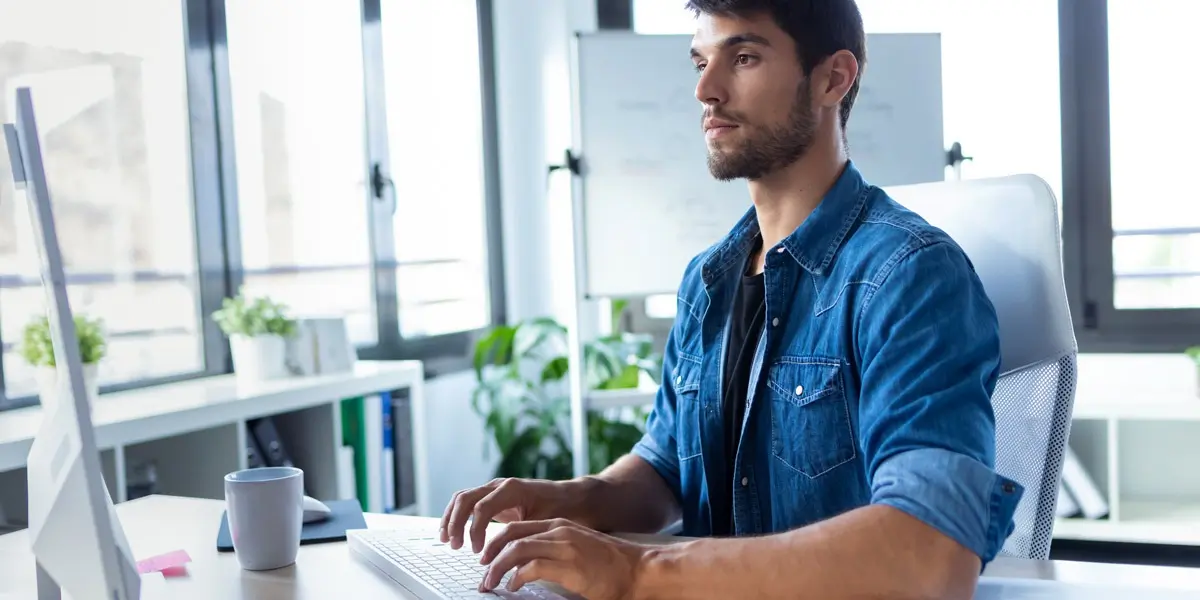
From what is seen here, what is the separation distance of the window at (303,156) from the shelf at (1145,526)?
2202mm

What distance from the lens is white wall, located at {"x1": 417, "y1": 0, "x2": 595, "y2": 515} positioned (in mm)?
3639

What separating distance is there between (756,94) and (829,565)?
0.63 metres

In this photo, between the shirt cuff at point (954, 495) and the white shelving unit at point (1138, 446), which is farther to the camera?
the white shelving unit at point (1138, 446)

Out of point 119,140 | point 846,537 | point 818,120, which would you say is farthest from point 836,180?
point 119,140

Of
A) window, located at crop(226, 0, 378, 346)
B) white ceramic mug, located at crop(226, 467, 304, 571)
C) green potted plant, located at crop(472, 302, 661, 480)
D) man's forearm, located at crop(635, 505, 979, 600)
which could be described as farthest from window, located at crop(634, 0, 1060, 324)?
white ceramic mug, located at crop(226, 467, 304, 571)

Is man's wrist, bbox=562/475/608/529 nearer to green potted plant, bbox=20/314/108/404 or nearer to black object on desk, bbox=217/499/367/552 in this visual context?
black object on desk, bbox=217/499/367/552

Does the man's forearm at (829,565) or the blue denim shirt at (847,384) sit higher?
the blue denim shirt at (847,384)

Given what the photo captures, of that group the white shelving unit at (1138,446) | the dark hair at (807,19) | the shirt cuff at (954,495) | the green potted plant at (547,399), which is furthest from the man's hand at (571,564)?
the white shelving unit at (1138,446)

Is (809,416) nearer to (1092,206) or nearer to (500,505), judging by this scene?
(500,505)

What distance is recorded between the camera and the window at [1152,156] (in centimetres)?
328

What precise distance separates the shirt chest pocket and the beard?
0.26 meters

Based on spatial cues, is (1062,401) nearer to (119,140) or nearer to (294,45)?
(119,140)

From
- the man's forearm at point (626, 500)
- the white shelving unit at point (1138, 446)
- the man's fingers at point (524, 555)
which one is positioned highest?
the man's fingers at point (524, 555)

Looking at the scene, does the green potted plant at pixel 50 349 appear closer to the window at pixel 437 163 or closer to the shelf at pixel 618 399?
the shelf at pixel 618 399
